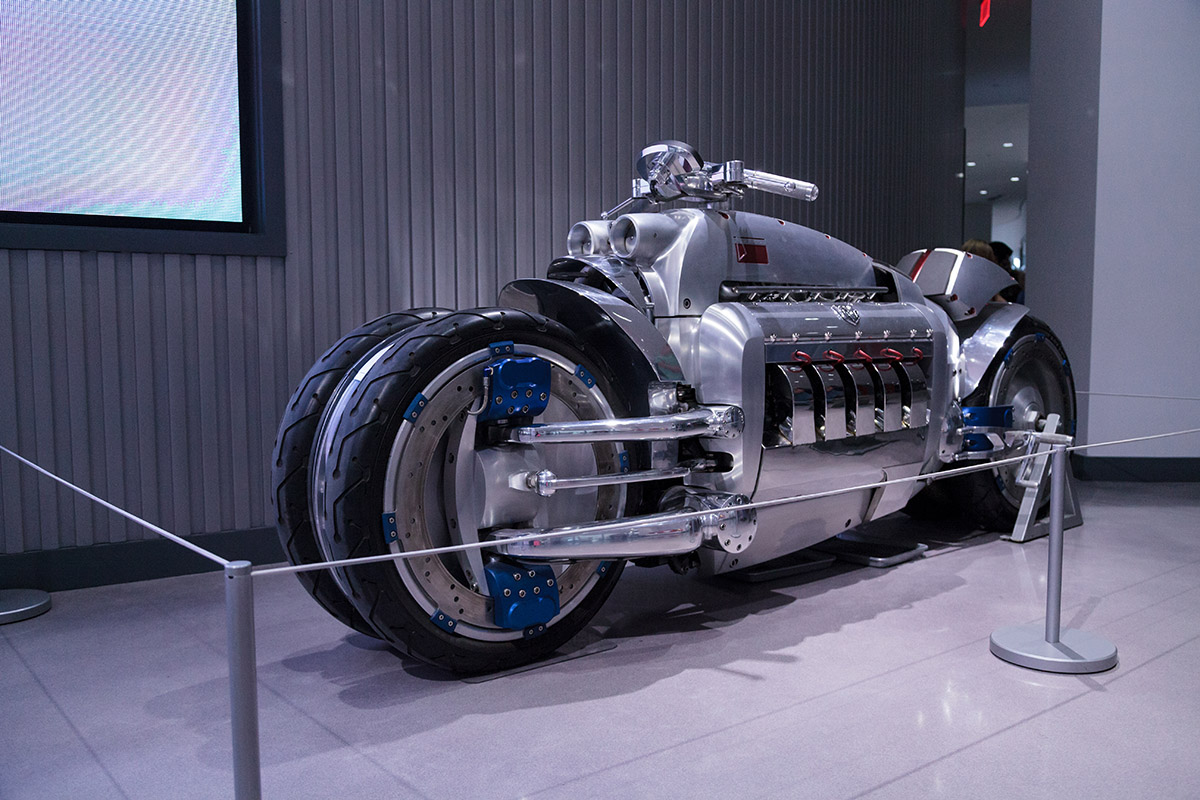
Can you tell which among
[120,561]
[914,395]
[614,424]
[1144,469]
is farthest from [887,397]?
[1144,469]

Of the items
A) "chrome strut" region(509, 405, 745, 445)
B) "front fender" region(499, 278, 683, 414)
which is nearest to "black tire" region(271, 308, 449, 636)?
"chrome strut" region(509, 405, 745, 445)

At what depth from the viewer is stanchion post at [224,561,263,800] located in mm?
1449

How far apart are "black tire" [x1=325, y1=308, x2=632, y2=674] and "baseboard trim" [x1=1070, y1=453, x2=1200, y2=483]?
16.0 feet

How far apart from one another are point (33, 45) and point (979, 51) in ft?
29.9

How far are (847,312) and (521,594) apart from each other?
5.81 ft

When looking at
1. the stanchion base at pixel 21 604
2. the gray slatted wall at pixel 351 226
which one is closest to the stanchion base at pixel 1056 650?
the gray slatted wall at pixel 351 226

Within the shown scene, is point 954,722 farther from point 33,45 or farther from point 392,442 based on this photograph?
point 33,45

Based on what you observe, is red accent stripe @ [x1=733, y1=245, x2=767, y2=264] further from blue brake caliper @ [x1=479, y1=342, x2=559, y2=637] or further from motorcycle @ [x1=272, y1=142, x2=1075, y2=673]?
blue brake caliper @ [x1=479, y1=342, x2=559, y2=637]

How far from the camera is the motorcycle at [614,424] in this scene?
2.68 m

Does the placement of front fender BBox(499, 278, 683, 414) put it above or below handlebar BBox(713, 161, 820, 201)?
below

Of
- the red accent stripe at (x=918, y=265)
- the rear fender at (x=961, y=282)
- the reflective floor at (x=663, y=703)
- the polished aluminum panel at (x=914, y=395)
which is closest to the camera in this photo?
the reflective floor at (x=663, y=703)

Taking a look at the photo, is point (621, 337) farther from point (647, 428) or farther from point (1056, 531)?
point (1056, 531)

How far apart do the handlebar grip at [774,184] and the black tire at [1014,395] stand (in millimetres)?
1549

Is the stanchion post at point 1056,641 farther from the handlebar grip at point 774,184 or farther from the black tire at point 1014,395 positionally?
the black tire at point 1014,395
